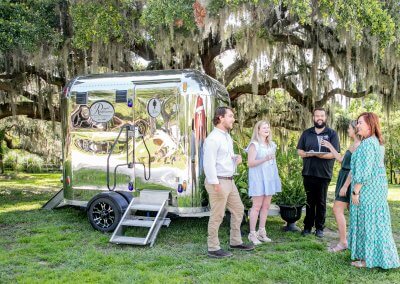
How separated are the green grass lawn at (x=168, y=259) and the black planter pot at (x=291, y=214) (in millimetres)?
178

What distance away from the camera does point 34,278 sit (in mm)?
4348

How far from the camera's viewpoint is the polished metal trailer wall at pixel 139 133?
20.1ft

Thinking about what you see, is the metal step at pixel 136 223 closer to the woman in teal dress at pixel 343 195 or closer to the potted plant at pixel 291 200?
the potted plant at pixel 291 200

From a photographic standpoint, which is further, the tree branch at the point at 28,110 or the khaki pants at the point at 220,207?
the tree branch at the point at 28,110

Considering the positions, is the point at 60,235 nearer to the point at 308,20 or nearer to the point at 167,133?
the point at 167,133

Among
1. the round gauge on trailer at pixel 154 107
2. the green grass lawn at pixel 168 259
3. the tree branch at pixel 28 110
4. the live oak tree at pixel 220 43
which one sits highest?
the live oak tree at pixel 220 43

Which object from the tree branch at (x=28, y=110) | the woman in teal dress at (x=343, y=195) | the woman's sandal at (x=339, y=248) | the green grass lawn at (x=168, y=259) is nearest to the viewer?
the green grass lawn at (x=168, y=259)

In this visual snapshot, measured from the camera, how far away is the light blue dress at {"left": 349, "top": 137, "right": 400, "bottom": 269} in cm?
436

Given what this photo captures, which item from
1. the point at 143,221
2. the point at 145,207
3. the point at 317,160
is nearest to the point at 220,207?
the point at 143,221

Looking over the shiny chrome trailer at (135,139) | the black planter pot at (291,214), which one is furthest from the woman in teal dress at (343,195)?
the shiny chrome trailer at (135,139)

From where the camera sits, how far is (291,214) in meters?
6.34

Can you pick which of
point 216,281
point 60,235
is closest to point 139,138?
point 60,235

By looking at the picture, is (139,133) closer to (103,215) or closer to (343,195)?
(103,215)

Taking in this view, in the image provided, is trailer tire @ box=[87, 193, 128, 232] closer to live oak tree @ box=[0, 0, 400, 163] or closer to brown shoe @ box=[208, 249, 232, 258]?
brown shoe @ box=[208, 249, 232, 258]
